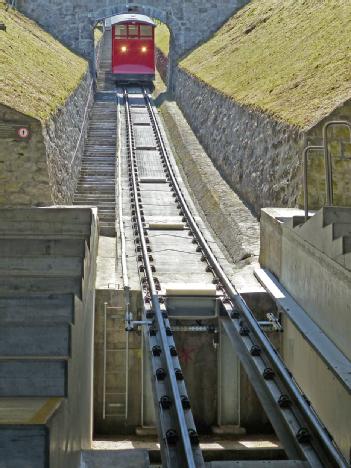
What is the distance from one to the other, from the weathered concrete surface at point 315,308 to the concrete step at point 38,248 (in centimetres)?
406

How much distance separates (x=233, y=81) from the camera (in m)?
32.1

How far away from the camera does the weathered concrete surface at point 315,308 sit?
12.6 metres

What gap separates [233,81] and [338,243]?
19.9 metres

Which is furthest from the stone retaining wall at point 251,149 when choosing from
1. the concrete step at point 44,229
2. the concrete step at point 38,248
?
the concrete step at point 38,248

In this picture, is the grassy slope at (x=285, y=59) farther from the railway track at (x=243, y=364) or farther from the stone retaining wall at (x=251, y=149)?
the railway track at (x=243, y=364)

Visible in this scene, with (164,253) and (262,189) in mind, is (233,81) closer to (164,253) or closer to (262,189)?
(262,189)

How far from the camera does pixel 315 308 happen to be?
14.7 metres

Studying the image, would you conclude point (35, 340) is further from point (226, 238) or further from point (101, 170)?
point (101, 170)

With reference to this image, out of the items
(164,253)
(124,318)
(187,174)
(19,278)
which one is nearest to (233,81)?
(187,174)

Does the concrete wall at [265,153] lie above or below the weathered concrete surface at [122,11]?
below

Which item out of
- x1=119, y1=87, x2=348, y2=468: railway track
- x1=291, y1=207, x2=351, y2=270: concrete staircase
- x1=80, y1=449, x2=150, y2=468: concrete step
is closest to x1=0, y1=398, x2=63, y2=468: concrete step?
x1=119, y1=87, x2=348, y2=468: railway track

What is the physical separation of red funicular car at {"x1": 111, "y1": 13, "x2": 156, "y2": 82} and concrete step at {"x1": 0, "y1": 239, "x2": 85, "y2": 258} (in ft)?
127

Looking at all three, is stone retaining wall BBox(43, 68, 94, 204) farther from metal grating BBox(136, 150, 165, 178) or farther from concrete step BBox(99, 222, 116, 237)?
metal grating BBox(136, 150, 165, 178)

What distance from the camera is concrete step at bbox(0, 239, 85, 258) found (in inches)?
530
